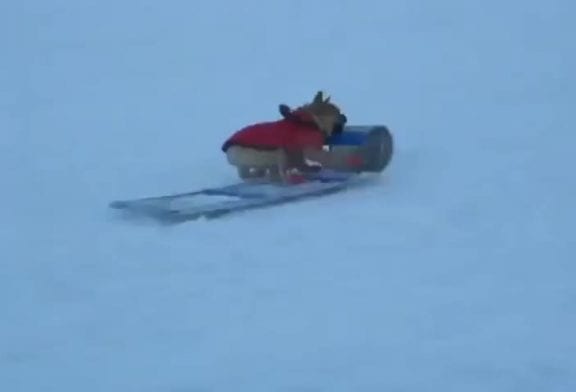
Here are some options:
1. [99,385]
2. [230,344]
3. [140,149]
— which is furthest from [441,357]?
[140,149]

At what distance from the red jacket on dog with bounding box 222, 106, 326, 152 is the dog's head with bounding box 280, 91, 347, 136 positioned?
2cm

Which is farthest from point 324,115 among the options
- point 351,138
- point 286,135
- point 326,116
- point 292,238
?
point 292,238

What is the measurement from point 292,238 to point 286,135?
89cm

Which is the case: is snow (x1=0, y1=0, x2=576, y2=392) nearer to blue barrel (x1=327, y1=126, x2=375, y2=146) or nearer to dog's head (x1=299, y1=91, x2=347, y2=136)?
blue barrel (x1=327, y1=126, x2=375, y2=146)

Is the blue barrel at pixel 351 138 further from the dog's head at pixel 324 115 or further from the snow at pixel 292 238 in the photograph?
the snow at pixel 292 238

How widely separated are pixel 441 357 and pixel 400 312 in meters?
0.36

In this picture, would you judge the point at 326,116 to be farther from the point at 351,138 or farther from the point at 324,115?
the point at 351,138

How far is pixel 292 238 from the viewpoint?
4.33 meters

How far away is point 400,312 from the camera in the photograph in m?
3.52

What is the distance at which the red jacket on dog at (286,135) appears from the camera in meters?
5.12

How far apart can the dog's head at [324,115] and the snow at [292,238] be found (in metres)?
0.31

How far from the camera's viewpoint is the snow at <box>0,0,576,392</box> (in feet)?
10.4

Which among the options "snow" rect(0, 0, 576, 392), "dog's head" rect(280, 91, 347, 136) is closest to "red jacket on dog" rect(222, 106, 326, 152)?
"dog's head" rect(280, 91, 347, 136)

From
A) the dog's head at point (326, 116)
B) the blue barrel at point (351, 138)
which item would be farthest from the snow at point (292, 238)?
the dog's head at point (326, 116)
